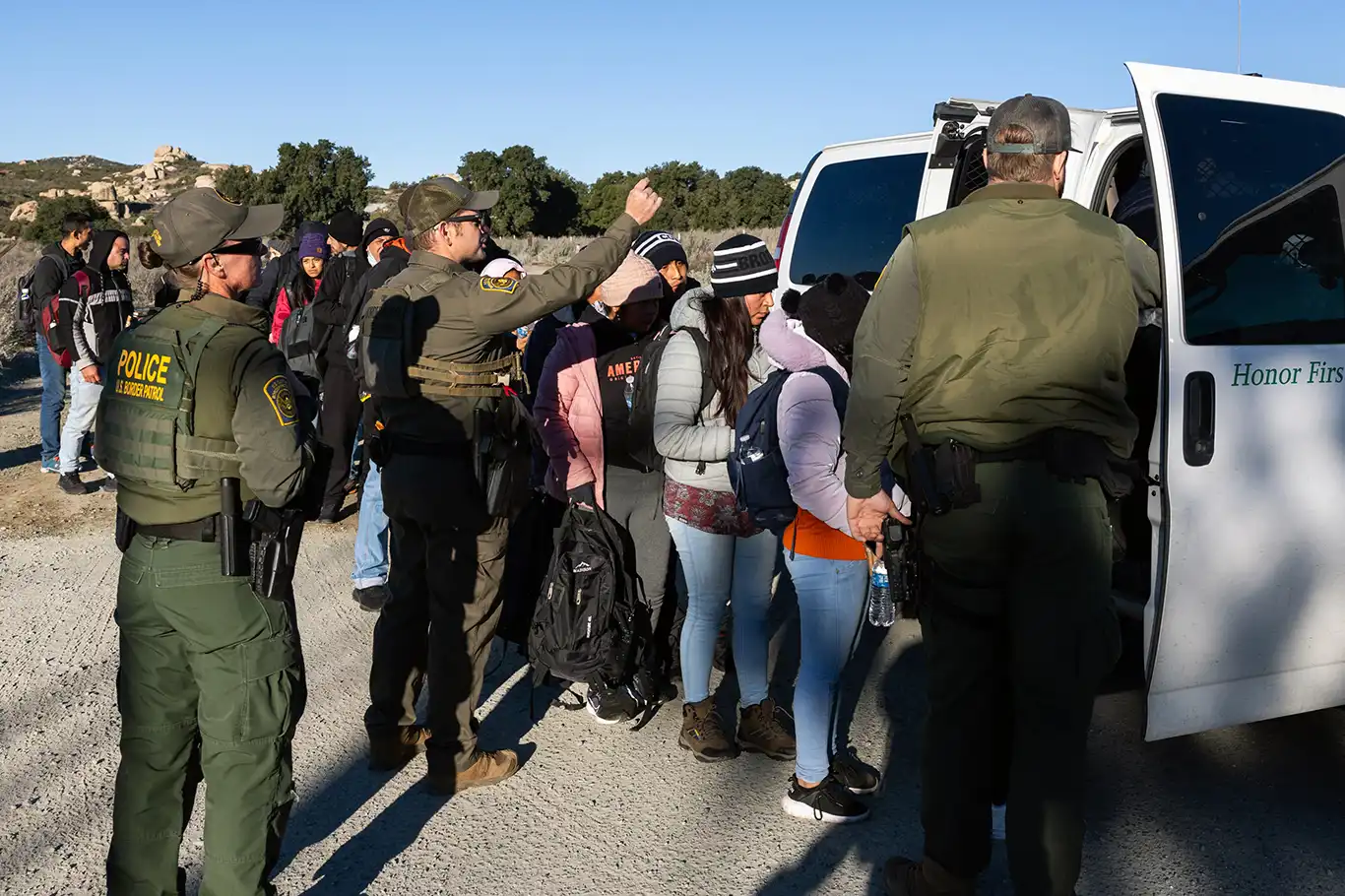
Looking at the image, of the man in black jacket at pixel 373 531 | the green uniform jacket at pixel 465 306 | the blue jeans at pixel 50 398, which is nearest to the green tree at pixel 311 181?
the blue jeans at pixel 50 398

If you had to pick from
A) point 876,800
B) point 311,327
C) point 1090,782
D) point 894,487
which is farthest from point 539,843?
point 311,327

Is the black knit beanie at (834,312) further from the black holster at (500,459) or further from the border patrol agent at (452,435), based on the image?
the black holster at (500,459)

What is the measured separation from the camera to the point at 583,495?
4387 mm

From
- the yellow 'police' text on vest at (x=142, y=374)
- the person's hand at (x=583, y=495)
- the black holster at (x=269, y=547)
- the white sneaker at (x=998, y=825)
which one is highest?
the yellow 'police' text on vest at (x=142, y=374)

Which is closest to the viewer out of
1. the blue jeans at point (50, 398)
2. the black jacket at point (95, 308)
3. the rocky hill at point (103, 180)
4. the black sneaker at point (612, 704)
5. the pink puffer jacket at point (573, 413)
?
the pink puffer jacket at point (573, 413)

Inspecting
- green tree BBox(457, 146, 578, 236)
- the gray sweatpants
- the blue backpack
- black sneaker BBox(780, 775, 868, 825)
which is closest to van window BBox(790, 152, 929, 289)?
the gray sweatpants

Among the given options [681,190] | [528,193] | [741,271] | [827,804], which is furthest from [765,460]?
[528,193]

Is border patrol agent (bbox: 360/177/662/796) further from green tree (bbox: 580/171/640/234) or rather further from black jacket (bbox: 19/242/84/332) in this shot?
green tree (bbox: 580/171/640/234)

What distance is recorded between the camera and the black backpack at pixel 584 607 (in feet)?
14.1

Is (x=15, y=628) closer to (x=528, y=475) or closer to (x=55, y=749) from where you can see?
(x=55, y=749)

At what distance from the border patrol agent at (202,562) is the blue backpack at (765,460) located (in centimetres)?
144

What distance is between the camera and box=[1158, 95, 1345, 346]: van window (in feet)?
11.2

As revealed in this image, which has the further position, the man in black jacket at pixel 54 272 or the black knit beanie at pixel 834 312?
the man in black jacket at pixel 54 272

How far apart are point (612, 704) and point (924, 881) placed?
178 cm
